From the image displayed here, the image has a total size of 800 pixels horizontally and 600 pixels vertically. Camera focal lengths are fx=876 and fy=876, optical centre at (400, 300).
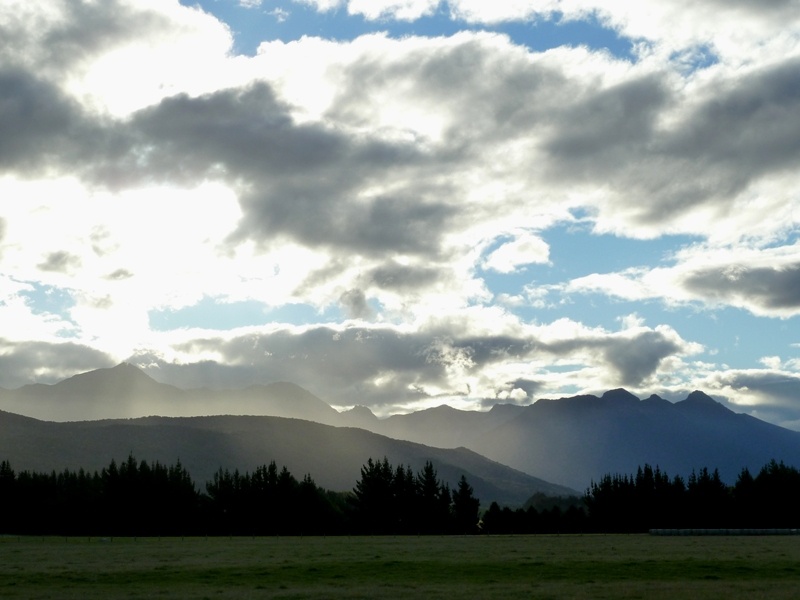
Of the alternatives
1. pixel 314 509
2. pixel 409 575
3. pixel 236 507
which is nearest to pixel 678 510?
pixel 314 509

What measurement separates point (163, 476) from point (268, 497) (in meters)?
23.6

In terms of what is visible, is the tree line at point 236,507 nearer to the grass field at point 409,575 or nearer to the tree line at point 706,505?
the tree line at point 706,505

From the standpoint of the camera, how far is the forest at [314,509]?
570ft

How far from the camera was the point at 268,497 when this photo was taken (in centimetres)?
18050

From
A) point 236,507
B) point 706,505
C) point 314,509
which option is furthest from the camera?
point 706,505

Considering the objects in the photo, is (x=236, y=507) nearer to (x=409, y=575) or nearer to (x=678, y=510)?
(x=678, y=510)

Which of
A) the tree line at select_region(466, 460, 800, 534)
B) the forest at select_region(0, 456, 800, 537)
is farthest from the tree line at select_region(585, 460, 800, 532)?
the forest at select_region(0, 456, 800, 537)

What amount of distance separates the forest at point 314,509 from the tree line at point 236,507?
0.21 meters

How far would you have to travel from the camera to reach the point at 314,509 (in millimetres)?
177375

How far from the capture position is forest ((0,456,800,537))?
174 m

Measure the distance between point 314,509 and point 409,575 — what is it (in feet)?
416

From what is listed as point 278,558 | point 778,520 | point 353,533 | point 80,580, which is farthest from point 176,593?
point 778,520

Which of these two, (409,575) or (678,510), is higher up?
(409,575)

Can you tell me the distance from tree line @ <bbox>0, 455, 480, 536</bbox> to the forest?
8.1 inches
